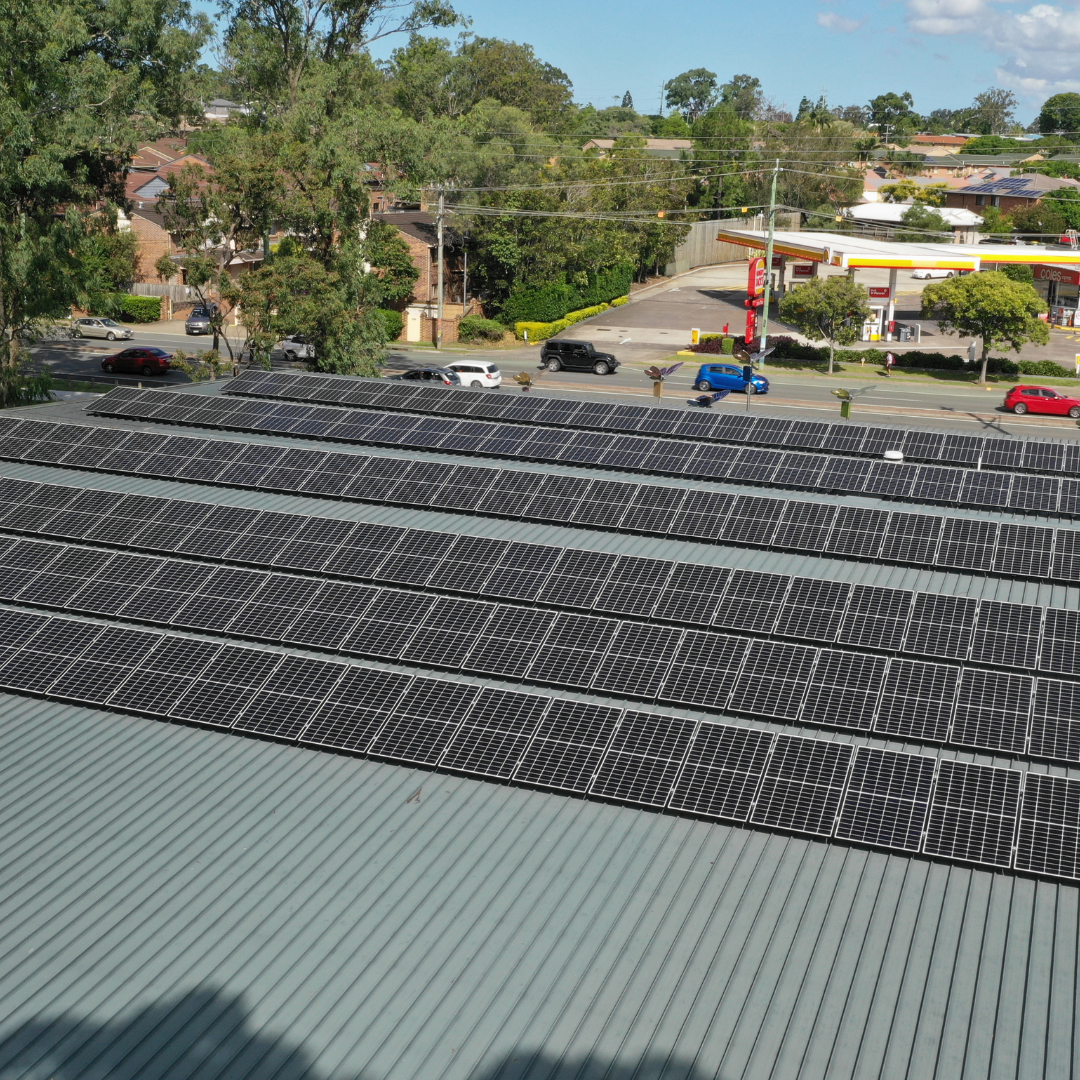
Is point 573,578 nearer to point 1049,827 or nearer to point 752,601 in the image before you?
point 752,601

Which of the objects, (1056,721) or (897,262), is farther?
(897,262)

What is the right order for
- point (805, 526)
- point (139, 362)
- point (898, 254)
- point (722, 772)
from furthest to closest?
point (898, 254)
point (139, 362)
point (805, 526)
point (722, 772)

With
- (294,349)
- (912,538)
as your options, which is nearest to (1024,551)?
(912,538)

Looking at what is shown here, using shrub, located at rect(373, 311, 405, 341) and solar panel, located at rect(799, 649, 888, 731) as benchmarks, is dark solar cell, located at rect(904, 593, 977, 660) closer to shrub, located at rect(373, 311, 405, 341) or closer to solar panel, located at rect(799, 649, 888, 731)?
solar panel, located at rect(799, 649, 888, 731)

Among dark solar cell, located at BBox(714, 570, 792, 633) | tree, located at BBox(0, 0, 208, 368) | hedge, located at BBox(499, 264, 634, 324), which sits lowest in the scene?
hedge, located at BBox(499, 264, 634, 324)

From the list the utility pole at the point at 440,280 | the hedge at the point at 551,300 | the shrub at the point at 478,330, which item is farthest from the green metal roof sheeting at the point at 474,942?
the hedge at the point at 551,300

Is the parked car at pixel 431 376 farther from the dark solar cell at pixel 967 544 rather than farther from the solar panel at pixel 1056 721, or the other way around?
the solar panel at pixel 1056 721

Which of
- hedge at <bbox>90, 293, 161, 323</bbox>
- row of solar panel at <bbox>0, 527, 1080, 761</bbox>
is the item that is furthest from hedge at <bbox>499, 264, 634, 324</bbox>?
row of solar panel at <bbox>0, 527, 1080, 761</bbox>
